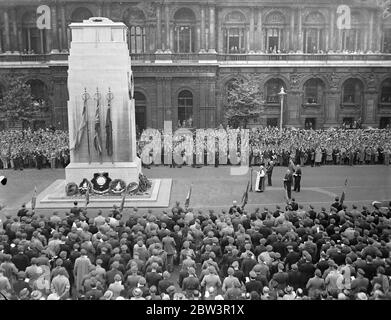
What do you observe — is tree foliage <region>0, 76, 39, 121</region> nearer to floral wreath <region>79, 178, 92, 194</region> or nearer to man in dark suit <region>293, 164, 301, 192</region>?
floral wreath <region>79, 178, 92, 194</region>

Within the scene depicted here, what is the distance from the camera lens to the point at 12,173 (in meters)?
31.6

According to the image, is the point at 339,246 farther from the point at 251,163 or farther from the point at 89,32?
the point at 251,163

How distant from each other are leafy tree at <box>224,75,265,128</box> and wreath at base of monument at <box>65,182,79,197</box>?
21.5 metres

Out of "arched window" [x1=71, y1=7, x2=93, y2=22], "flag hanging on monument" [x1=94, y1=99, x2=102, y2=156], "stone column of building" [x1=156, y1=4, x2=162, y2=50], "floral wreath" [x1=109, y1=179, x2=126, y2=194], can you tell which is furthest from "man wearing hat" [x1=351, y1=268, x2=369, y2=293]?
"arched window" [x1=71, y1=7, x2=93, y2=22]

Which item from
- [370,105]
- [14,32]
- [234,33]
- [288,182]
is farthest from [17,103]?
[370,105]

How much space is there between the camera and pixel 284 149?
3391 cm

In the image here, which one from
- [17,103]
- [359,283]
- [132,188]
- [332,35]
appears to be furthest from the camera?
[332,35]

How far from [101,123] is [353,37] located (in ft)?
94.4

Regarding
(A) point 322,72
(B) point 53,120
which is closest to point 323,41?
(A) point 322,72

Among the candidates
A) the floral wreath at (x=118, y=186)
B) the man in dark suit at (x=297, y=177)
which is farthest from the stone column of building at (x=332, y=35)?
the floral wreath at (x=118, y=186)

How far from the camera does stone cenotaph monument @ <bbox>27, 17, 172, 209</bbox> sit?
2373 cm

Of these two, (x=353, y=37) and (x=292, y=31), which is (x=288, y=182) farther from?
(x=353, y=37)

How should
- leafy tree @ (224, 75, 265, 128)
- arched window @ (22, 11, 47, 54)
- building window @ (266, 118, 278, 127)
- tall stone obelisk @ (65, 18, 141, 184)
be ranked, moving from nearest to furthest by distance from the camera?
1. tall stone obelisk @ (65, 18, 141, 184)
2. arched window @ (22, 11, 47, 54)
3. leafy tree @ (224, 75, 265, 128)
4. building window @ (266, 118, 278, 127)
